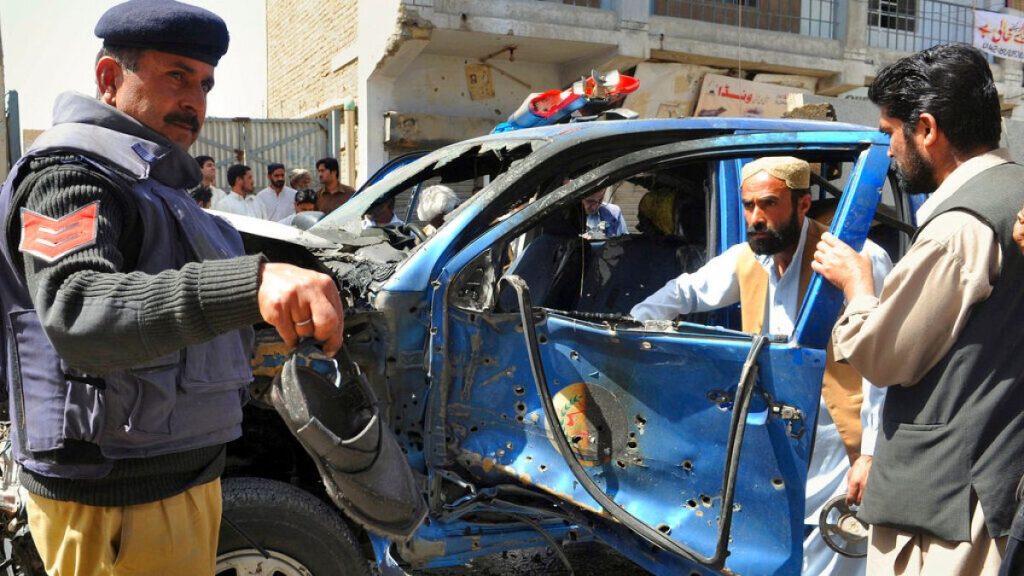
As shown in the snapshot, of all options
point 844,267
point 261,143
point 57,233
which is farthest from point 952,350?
point 261,143

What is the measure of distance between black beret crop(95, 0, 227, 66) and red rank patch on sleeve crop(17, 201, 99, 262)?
0.36 meters

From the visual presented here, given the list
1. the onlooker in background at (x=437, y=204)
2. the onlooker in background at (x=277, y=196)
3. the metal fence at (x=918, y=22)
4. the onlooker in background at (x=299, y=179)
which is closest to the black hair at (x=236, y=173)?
the onlooker in background at (x=277, y=196)

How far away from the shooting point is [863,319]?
190 cm

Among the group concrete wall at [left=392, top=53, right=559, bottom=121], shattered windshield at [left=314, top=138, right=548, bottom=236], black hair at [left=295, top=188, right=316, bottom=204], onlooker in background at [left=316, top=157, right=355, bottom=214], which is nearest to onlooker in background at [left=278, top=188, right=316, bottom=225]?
black hair at [left=295, top=188, right=316, bottom=204]

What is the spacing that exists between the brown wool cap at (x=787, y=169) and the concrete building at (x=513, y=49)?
28.8ft

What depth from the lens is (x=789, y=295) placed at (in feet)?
9.77

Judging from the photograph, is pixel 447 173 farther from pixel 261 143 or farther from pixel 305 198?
pixel 261 143

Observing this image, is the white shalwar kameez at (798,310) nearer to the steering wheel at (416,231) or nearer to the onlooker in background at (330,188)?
the steering wheel at (416,231)

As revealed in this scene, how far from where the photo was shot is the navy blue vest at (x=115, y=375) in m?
1.49

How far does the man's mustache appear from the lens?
1.64m

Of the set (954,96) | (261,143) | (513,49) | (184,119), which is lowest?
(184,119)

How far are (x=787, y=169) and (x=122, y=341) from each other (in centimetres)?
238

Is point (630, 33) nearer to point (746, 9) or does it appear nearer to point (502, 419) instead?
point (746, 9)

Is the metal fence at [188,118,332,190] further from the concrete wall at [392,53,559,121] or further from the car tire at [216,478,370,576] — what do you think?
the car tire at [216,478,370,576]
